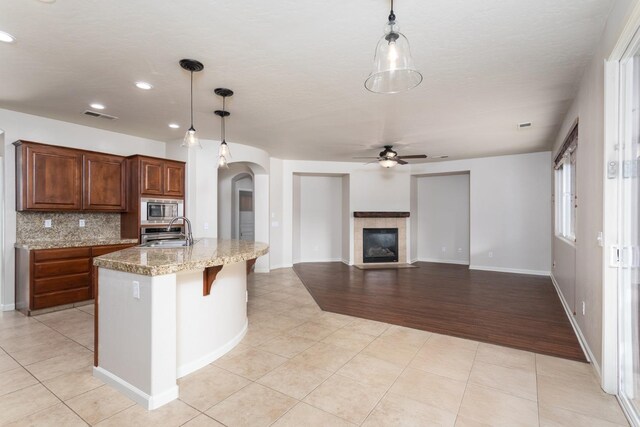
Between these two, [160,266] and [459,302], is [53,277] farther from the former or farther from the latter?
[459,302]

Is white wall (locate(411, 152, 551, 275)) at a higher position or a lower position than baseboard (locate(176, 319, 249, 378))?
higher

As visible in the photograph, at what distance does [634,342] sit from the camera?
82.0 inches

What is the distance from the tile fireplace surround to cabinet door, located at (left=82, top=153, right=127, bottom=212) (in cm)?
499

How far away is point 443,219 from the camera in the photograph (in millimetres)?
8391

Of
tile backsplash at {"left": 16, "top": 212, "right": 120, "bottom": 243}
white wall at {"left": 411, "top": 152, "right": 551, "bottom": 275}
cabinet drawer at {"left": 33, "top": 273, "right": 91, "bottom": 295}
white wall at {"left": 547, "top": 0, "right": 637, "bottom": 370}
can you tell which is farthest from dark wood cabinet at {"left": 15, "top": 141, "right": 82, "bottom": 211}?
white wall at {"left": 411, "top": 152, "right": 551, "bottom": 275}

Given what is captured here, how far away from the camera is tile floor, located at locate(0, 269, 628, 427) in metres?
2.00

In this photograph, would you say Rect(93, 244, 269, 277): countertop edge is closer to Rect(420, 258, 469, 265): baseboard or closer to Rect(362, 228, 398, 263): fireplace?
Rect(362, 228, 398, 263): fireplace

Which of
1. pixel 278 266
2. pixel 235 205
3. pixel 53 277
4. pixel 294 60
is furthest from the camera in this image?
pixel 235 205

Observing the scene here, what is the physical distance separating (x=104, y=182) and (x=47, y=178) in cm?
69

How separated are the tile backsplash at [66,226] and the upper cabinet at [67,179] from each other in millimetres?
298

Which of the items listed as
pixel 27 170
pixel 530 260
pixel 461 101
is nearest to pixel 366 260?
pixel 530 260

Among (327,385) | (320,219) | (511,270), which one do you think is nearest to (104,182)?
(327,385)

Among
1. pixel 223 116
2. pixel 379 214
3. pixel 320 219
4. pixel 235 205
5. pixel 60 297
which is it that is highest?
pixel 223 116

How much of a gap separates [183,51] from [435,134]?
159 inches
